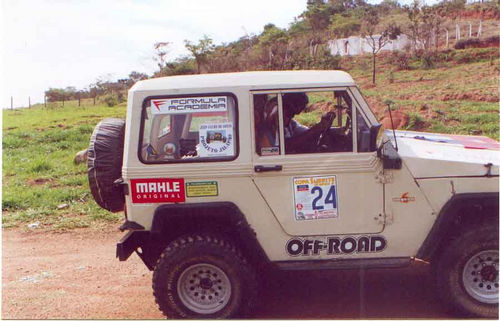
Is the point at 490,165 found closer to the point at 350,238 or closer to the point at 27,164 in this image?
the point at 350,238

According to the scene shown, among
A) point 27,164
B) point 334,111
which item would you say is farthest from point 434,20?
point 334,111

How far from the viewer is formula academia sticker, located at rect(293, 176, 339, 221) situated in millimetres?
4344

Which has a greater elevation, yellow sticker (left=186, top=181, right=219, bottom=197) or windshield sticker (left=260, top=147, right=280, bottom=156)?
windshield sticker (left=260, top=147, right=280, bottom=156)

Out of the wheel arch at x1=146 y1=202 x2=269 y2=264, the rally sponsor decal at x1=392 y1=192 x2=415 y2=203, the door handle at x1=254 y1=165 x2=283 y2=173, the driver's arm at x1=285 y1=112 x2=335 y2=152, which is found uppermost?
the driver's arm at x1=285 y1=112 x2=335 y2=152

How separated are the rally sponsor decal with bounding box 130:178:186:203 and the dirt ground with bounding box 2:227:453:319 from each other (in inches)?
43.8

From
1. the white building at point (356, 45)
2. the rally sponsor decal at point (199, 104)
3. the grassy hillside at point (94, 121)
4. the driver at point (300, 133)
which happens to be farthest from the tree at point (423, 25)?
the rally sponsor decal at point (199, 104)

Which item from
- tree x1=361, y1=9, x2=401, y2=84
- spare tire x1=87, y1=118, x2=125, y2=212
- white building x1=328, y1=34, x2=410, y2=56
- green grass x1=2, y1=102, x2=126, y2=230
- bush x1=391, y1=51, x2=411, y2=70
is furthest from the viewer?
white building x1=328, y1=34, x2=410, y2=56

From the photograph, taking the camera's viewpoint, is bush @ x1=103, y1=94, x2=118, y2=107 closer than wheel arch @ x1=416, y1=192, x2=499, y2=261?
No

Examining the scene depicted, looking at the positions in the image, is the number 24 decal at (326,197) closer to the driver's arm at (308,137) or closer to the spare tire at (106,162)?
the driver's arm at (308,137)

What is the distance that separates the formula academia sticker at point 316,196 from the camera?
171 inches

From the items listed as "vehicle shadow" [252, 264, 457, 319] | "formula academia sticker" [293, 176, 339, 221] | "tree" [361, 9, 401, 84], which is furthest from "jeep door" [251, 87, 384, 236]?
"tree" [361, 9, 401, 84]

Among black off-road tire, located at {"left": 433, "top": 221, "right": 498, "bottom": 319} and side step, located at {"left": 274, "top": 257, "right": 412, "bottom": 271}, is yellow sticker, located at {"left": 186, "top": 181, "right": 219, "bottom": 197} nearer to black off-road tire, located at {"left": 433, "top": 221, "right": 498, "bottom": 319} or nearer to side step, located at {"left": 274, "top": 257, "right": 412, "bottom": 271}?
side step, located at {"left": 274, "top": 257, "right": 412, "bottom": 271}

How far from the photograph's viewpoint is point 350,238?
4402mm

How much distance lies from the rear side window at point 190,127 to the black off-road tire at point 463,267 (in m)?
1.89
